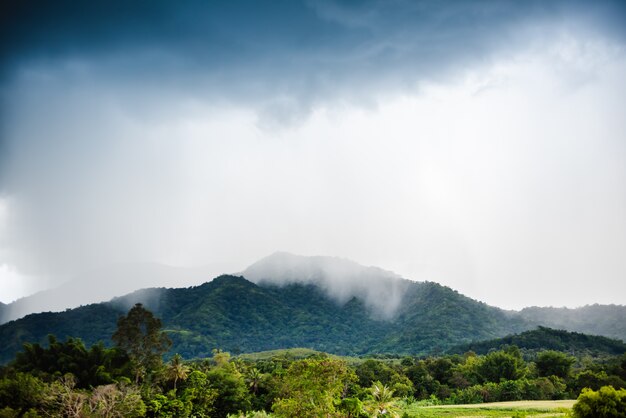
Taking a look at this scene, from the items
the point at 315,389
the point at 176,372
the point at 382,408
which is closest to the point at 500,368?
the point at 382,408

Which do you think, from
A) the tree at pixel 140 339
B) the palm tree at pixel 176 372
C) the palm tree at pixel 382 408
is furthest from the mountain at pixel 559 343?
the tree at pixel 140 339

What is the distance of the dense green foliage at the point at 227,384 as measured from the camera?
35125 millimetres

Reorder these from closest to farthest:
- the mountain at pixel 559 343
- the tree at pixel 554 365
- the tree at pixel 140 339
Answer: the tree at pixel 140 339 → the tree at pixel 554 365 → the mountain at pixel 559 343

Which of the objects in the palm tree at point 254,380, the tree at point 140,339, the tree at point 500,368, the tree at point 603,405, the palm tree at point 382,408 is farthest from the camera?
the tree at point 500,368

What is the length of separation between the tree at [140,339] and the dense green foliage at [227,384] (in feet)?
0.48

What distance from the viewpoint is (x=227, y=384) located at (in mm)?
59281

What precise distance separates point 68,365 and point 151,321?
11.7 m

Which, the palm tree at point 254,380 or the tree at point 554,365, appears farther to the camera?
the tree at point 554,365

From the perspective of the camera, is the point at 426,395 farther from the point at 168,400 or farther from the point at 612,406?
the point at 612,406

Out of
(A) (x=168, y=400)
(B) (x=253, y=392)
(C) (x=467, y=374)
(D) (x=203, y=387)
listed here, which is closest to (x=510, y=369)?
(C) (x=467, y=374)

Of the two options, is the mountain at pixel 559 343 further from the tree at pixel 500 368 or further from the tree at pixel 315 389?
the tree at pixel 315 389

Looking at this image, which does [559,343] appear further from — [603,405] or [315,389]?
[603,405]

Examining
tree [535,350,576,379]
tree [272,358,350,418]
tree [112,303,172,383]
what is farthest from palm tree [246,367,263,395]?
tree [535,350,576,379]

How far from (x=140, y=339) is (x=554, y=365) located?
75.5 meters
